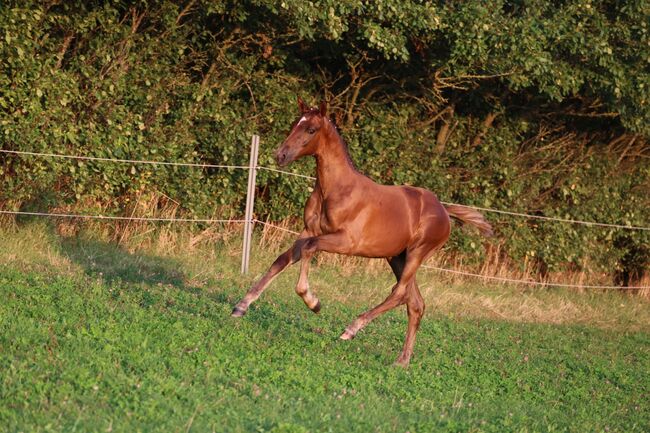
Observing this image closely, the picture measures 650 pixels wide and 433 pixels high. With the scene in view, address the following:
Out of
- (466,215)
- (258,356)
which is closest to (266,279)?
(258,356)

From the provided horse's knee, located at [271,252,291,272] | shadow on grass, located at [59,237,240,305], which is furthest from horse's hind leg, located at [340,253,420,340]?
shadow on grass, located at [59,237,240,305]

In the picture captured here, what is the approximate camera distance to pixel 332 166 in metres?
9.41

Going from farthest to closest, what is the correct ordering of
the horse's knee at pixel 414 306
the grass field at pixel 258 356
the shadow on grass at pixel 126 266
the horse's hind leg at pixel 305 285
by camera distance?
the shadow on grass at pixel 126 266 < the horse's knee at pixel 414 306 < the horse's hind leg at pixel 305 285 < the grass field at pixel 258 356

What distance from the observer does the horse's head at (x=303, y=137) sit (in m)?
9.05

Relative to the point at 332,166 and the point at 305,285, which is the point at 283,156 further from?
the point at 305,285

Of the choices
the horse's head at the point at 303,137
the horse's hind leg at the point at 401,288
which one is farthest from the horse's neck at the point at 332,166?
the horse's hind leg at the point at 401,288

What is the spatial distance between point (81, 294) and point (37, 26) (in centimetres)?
501

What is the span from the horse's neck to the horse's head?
0.43ft

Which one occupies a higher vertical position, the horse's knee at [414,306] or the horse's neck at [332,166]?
the horse's neck at [332,166]

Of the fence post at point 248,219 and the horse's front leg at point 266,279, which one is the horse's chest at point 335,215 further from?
the fence post at point 248,219

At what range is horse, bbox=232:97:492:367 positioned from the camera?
356 inches

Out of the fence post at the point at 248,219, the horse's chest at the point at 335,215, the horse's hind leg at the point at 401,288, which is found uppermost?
the horse's chest at the point at 335,215

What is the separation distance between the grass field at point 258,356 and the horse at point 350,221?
0.57 metres

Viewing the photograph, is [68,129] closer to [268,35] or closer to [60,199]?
[60,199]
